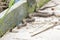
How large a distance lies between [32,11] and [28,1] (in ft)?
1.30

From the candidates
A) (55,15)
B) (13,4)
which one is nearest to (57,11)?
(55,15)

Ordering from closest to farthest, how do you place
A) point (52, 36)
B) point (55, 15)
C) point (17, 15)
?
point (52, 36) → point (17, 15) → point (55, 15)

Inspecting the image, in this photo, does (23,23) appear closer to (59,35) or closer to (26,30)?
(26,30)

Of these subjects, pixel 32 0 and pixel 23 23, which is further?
pixel 32 0

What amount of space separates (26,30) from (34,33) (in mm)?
258

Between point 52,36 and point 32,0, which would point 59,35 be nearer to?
point 52,36

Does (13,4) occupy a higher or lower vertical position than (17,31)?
higher

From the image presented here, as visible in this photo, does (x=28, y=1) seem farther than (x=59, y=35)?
Yes

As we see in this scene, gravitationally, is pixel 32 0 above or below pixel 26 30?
above

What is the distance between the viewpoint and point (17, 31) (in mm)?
5617

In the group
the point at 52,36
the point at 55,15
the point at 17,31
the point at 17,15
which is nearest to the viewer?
the point at 52,36

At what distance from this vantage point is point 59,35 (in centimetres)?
532

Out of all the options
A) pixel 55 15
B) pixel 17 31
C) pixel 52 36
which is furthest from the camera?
pixel 55 15

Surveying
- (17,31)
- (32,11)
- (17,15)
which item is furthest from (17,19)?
(32,11)
